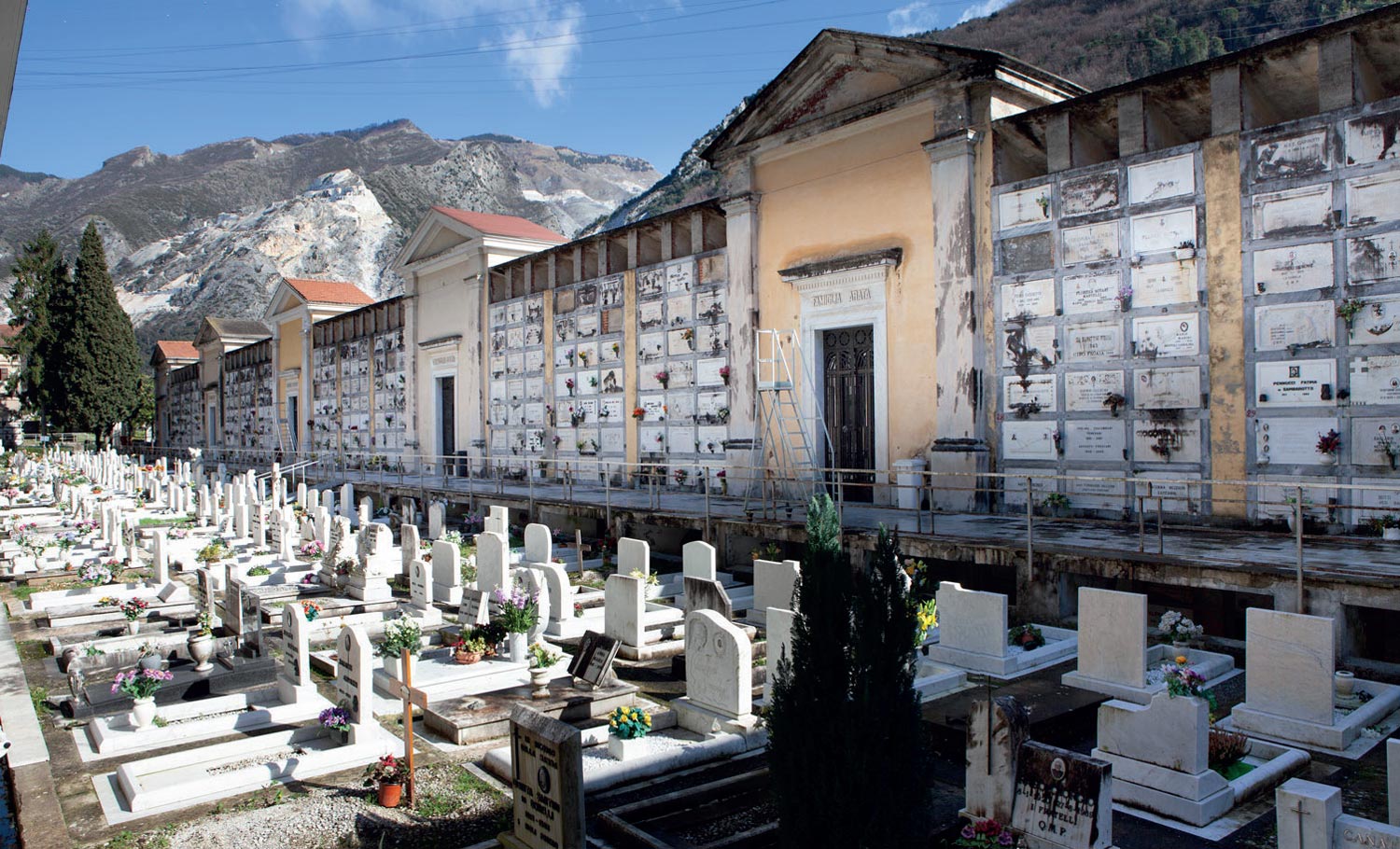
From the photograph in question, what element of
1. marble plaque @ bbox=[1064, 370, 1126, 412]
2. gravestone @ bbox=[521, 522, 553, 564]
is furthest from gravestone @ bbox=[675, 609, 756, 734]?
marble plaque @ bbox=[1064, 370, 1126, 412]

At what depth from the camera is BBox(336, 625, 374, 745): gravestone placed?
6.96 meters

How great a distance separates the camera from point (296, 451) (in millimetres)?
36688

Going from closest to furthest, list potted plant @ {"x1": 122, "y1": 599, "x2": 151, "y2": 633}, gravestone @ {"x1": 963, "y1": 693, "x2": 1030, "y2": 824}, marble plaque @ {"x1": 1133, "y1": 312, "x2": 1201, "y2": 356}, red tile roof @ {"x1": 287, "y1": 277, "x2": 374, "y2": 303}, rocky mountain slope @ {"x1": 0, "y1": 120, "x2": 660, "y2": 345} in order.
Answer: gravestone @ {"x1": 963, "y1": 693, "x2": 1030, "y2": 824}
potted plant @ {"x1": 122, "y1": 599, "x2": 151, "y2": 633}
marble plaque @ {"x1": 1133, "y1": 312, "x2": 1201, "y2": 356}
red tile roof @ {"x1": 287, "y1": 277, "x2": 374, "y2": 303}
rocky mountain slope @ {"x1": 0, "y1": 120, "x2": 660, "y2": 345}

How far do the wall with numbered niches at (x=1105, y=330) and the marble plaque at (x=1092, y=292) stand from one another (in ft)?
0.04

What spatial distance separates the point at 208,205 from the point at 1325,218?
138380mm

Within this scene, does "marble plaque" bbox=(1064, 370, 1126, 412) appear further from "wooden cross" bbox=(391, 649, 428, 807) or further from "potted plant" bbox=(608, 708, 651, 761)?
"wooden cross" bbox=(391, 649, 428, 807)

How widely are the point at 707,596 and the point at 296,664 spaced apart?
3731 mm

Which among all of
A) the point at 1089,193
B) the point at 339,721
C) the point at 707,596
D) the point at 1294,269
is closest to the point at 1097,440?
the point at 1294,269

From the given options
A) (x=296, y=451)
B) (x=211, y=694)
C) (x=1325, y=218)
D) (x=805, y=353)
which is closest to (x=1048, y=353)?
(x=1325, y=218)

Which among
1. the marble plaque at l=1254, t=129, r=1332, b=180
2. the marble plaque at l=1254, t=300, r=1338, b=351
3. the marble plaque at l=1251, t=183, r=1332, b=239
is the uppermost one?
the marble plaque at l=1254, t=129, r=1332, b=180

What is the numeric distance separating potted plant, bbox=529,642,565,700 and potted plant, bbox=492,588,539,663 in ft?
2.14

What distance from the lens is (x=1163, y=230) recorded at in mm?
11641

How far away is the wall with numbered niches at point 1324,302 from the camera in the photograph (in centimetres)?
988

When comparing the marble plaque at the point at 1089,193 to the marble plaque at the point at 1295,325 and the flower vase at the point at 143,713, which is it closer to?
the marble plaque at the point at 1295,325
